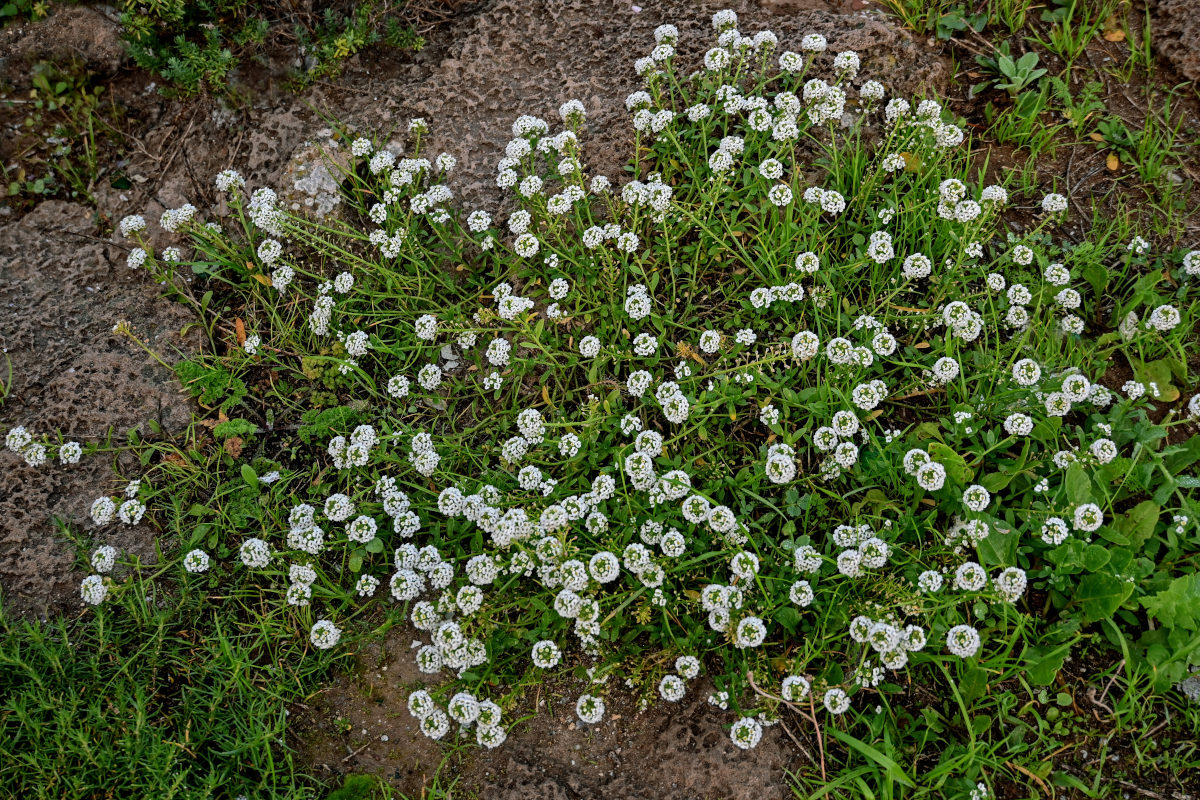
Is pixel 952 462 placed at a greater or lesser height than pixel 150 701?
greater

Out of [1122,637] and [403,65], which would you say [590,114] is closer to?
[403,65]

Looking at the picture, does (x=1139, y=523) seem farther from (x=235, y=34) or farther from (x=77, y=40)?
(x=77, y=40)

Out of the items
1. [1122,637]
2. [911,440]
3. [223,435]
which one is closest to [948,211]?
[911,440]

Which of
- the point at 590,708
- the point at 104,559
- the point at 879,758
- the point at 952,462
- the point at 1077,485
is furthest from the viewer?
the point at 104,559

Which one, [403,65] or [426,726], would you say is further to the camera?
[403,65]

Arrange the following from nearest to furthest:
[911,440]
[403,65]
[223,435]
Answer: [911,440] → [223,435] → [403,65]

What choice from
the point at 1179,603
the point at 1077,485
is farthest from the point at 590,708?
the point at 1179,603
